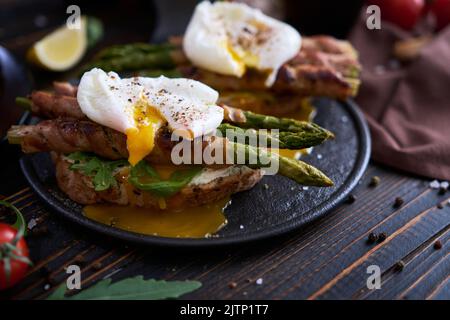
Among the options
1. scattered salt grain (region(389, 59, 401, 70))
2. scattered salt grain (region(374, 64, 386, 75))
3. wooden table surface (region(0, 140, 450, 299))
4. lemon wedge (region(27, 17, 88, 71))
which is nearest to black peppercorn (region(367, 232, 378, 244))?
wooden table surface (region(0, 140, 450, 299))

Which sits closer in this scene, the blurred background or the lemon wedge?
the lemon wedge

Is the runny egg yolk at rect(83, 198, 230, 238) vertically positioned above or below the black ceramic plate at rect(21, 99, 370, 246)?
below

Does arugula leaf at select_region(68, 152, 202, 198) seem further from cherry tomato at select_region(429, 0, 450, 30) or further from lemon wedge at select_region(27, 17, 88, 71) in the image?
cherry tomato at select_region(429, 0, 450, 30)

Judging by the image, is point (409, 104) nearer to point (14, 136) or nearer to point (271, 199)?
point (271, 199)

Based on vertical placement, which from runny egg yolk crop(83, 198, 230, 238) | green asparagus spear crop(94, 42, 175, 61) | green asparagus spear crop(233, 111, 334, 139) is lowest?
runny egg yolk crop(83, 198, 230, 238)

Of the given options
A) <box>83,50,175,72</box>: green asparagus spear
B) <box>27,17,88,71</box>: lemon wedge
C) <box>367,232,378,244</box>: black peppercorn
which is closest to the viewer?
<box>367,232,378,244</box>: black peppercorn
